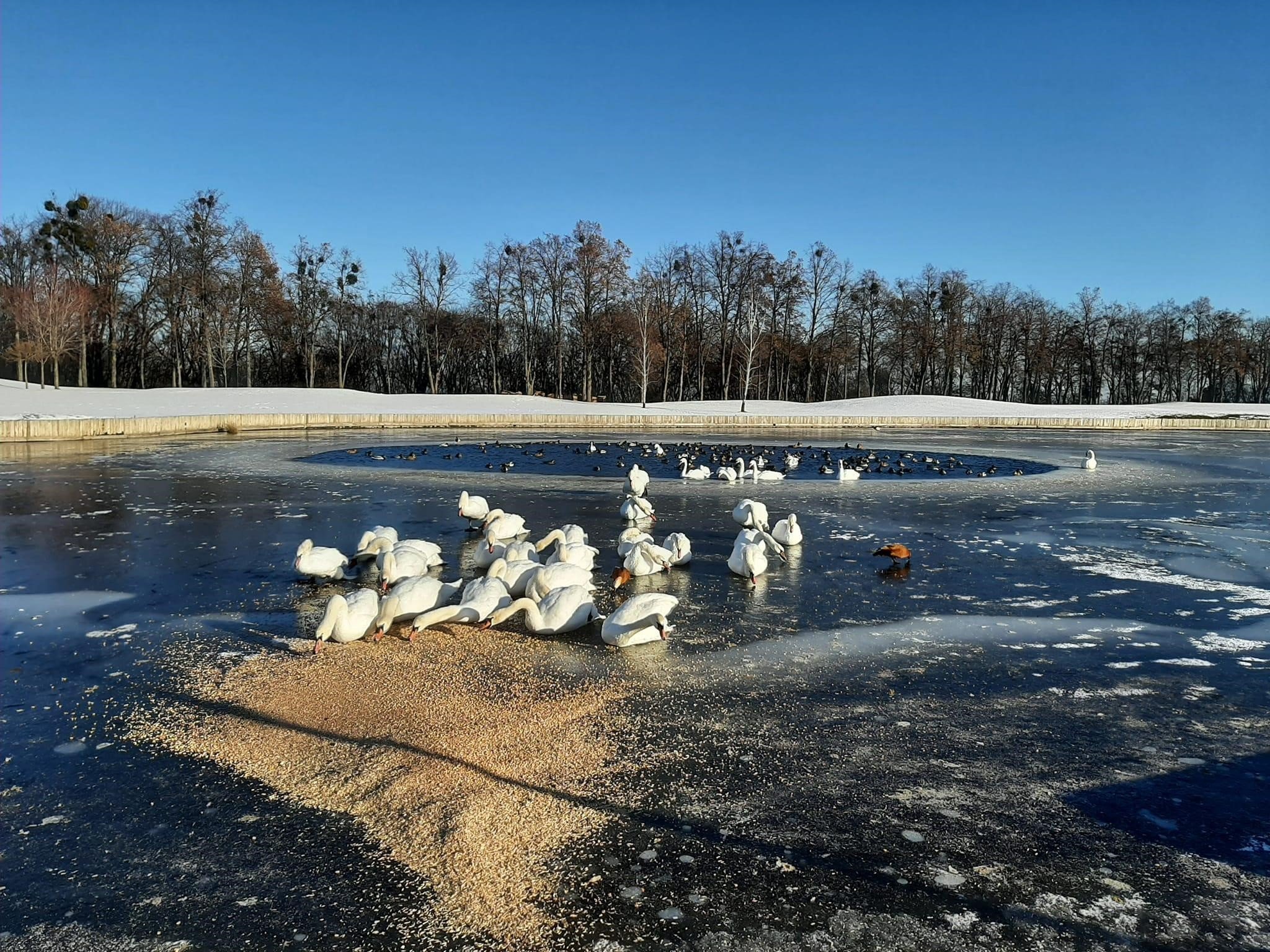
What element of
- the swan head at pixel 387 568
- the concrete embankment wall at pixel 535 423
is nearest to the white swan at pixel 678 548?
the swan head at pixel 387 568

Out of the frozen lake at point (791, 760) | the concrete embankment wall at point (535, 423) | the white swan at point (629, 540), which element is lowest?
the frozen lake at point (791, 760)

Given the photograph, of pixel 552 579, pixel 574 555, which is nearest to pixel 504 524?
pixel 574 555

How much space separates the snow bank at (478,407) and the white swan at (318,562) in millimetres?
29761

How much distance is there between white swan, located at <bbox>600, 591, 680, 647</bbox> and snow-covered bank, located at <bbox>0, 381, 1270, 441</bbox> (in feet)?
85.9

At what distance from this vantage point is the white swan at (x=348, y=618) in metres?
5.96

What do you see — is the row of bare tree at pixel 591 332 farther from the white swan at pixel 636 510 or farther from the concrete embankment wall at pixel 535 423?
the white swan at pixel 636 510

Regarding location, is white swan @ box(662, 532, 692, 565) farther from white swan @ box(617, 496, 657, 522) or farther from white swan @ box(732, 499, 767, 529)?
white swan @ box(617, 496, 657, 522)

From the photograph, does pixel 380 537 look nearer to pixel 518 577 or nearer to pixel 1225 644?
pixel 518 577

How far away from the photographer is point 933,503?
13922 mm

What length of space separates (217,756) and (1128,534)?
35.8 feet

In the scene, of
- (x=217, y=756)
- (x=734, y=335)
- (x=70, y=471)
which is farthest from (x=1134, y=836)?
(x=734, y=335)

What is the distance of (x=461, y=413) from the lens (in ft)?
149

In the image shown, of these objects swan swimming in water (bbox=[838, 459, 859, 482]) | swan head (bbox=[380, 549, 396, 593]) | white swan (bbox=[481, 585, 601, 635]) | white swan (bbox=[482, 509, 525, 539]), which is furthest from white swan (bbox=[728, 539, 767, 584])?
swan swimming in water (bbox=[838, 459, 859, 482])

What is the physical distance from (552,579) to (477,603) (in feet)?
2.33
